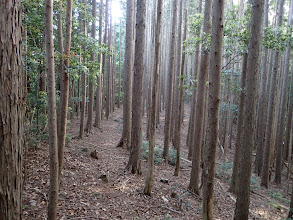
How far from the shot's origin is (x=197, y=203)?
23.4 ft

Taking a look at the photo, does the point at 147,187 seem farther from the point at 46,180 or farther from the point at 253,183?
the point at 253,183

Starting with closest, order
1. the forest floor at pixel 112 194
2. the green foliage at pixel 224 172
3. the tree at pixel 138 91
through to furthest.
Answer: the forest floor at pixel 112 194, the tree at pixel 138 91, the green foliage at pixel 224 172

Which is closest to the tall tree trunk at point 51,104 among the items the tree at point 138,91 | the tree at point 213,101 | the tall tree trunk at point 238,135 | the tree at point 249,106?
the tree at point 213,101

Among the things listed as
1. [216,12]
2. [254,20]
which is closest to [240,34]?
[254,20]

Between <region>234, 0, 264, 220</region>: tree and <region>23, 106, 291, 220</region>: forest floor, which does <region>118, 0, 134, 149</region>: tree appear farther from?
<region>234, 0, 264, 220</region>: tree

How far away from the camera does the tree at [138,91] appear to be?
7.00 meters

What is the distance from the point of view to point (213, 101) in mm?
4250

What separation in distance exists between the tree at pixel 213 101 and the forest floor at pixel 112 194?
1654mm

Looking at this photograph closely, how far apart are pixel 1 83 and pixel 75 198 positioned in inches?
164

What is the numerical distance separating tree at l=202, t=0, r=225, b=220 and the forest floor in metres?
1.65

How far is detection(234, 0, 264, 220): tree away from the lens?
5203mm

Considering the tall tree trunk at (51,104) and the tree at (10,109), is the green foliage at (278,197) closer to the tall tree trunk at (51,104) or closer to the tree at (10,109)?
the tall tree trunk at (51,104)

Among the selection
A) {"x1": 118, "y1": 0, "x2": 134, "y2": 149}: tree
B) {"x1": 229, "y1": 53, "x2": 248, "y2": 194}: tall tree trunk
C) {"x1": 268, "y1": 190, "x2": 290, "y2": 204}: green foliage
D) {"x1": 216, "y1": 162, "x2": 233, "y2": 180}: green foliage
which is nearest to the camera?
{"x1": 229, "y1": 53, "x2": 248, "y2": 194}: tall tree trunk

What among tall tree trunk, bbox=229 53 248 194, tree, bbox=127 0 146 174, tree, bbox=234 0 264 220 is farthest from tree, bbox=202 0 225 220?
tall tree trunk, bbox=229 53 248 194
